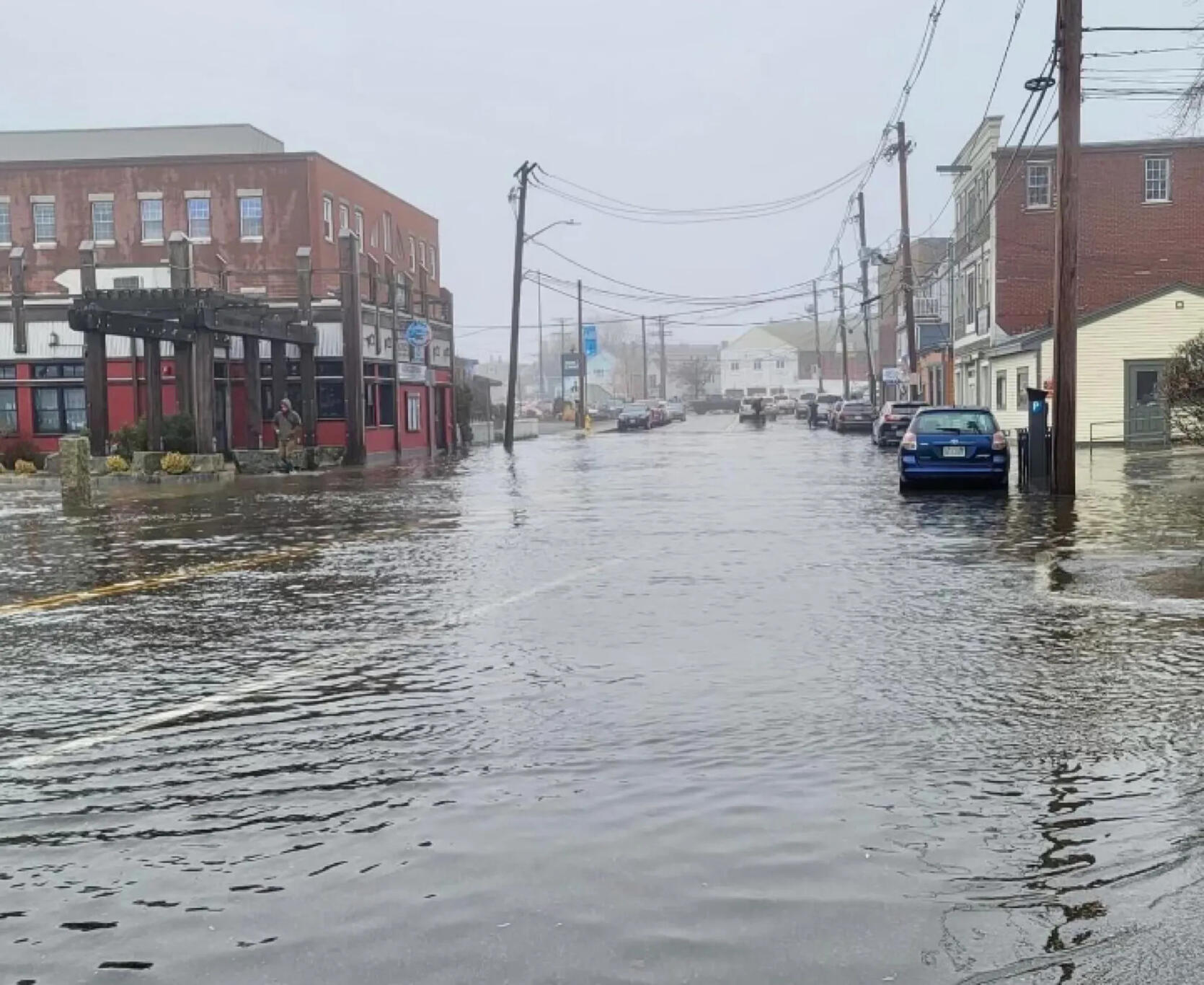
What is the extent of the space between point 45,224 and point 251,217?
320 inches

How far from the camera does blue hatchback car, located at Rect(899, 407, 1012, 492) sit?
22.8 meters

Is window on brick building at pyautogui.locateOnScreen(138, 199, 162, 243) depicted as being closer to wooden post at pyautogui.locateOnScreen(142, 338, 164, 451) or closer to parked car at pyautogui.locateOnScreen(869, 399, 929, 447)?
wooden post at pyautogui.locateOnScreen(142, 338, 164, 451)

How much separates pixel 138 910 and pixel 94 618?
697 centimetres

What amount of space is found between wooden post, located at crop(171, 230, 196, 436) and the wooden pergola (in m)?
0.02

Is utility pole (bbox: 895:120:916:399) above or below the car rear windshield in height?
above

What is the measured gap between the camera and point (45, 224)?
5225 cm

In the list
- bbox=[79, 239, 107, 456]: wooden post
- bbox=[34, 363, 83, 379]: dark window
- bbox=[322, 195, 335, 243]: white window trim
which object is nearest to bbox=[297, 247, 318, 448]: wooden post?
bbox=[79, 239, 107, 456]: wooden post

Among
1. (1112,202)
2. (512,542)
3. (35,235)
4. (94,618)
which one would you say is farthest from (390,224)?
(94,618)

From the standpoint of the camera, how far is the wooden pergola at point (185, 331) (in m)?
33.3

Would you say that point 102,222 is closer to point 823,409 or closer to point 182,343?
point 182,343

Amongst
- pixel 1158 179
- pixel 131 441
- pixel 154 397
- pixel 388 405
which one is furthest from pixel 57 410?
pixel 1158 179

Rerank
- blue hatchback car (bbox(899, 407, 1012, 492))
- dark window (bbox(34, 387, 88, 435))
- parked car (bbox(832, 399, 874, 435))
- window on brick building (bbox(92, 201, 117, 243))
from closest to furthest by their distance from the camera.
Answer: blue hatchback car (bbox(899, 407, 1012, 492)), dark window (bbox(34, 387, 88, 435)), window on brick building (bbox(92, 201, 117, 243)), parked car (bbox(832, 399, 874, 435))

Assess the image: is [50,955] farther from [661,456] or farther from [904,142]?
[904,142]

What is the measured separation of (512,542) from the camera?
54.5ft
